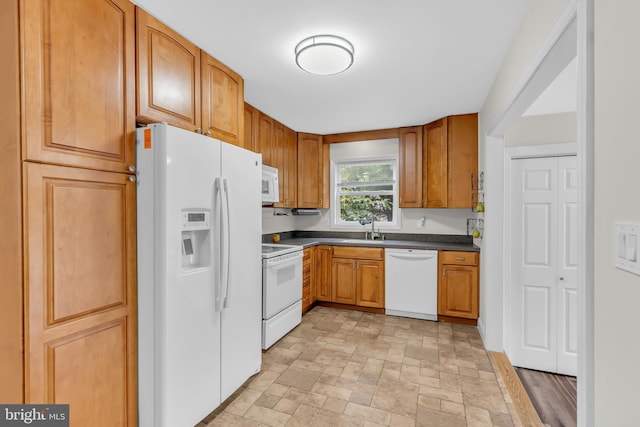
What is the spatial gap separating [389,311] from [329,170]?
2.16m

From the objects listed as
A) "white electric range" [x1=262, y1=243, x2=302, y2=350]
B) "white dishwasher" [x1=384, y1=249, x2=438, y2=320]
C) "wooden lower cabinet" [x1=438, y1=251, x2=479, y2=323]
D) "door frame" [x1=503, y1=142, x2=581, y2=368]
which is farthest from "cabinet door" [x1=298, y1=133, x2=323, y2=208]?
"door frame" [x1=503, y1=142, x2=581, y2=368]

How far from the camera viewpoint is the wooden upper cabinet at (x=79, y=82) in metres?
1.20

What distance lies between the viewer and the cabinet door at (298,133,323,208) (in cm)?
421

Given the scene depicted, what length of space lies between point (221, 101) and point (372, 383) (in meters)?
2.44

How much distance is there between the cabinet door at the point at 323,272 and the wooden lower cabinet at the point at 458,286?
4.54ft

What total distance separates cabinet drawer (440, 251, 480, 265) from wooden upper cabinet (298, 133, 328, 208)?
184 centimetres

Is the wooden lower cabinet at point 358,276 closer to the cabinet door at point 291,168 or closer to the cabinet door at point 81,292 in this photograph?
the cabinet door at point 291,168

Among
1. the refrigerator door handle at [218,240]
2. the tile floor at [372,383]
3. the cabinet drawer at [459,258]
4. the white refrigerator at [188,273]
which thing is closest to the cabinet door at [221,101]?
the white refrigerator at [188,273]

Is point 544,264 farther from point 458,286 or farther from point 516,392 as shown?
point 516,392

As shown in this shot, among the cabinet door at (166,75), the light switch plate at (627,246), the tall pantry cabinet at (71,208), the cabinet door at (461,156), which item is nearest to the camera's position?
the light switch plate at (627,246)

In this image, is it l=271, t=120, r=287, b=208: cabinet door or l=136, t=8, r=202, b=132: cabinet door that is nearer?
l=136, t=8, r=202, b=132: cabinet door

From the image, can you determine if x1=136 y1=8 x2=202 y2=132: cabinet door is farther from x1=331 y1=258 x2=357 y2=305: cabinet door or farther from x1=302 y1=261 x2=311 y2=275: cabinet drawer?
x1=331 y1=258 x2=357 y2=305: cabinet door

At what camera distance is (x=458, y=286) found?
3393mm

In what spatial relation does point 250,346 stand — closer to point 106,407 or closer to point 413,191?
point 106,407
